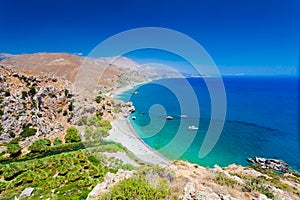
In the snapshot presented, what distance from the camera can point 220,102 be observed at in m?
72.5

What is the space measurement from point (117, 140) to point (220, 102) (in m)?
55.4

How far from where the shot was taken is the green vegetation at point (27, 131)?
26.4 m

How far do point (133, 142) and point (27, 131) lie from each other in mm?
16792

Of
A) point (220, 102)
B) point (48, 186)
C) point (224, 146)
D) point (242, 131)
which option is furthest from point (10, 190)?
point (220, 102)

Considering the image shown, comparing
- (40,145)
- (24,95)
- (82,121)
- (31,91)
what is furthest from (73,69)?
(40,145)

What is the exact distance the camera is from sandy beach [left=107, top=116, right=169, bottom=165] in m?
24.8

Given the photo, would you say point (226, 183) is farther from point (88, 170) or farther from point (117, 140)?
point (117, 140)

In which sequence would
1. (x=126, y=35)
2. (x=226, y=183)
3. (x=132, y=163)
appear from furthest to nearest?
(x=132, y=163)
(x=126, y=35)
(x=226, y=183)

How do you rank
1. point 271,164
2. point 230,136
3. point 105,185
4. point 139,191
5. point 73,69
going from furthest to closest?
1. point 73,69
2. point 230,136
3. point 271,164
4. point 105,185
5. point 139,191

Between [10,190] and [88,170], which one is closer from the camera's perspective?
[10,190]

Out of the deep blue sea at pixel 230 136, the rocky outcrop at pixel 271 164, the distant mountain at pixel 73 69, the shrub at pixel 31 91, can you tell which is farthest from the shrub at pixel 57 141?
the distant mountain at pixel 73 69

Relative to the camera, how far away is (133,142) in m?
30.4

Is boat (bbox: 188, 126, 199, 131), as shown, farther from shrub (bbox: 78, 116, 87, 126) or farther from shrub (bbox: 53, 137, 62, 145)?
shrub (bbox: 53, 137, 62, 145)

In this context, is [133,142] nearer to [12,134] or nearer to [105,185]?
[12,134]
